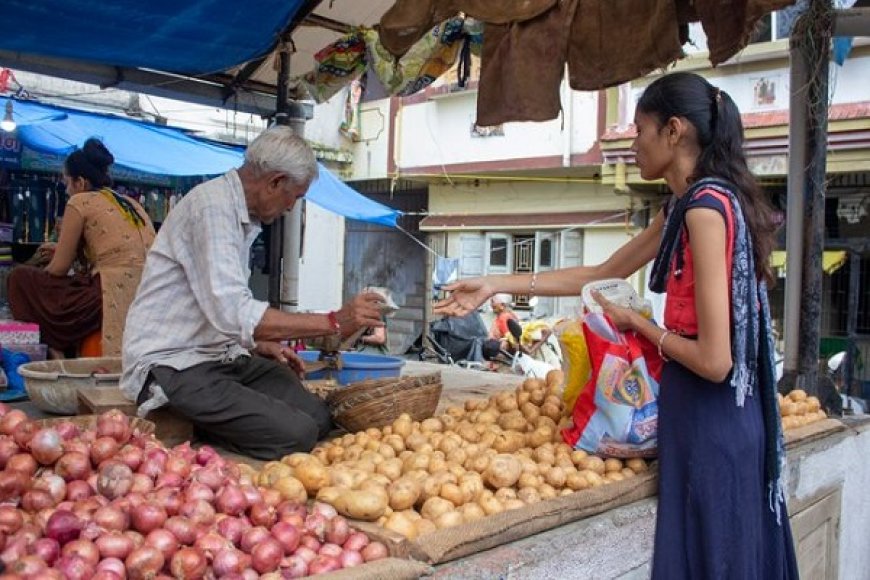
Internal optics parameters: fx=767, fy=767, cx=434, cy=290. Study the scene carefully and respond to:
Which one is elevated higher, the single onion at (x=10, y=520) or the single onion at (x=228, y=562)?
the single onion at (x=10, y=520)

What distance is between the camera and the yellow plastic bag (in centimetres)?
276

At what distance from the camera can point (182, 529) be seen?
1.66 metres

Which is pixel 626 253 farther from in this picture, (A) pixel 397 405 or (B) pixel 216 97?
(B) pixel 216 97

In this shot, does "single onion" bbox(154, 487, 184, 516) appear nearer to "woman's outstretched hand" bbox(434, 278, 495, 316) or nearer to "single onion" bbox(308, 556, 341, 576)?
"single onion" bbox(308, 556, 341, 576)

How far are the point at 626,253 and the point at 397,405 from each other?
1.09m

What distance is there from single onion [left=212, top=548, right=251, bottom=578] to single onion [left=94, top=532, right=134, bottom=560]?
172 mm

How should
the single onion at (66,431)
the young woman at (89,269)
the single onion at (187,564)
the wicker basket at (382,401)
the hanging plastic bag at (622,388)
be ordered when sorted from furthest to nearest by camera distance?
the young woman at (89,269), the wicker basket at (382,401), the hanging plastic bag at (622,388), the single onion at (66,431), the single onion at (187,564)

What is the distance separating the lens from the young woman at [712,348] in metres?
2.15

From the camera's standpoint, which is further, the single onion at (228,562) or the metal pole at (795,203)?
the metal pole at (795,203)

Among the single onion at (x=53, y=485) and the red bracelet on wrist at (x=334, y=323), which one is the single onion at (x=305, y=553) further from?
the red bracelet on wrist at (x=334, y=323)

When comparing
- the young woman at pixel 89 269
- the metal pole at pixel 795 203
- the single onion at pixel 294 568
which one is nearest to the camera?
the single onion at pixel 294 568

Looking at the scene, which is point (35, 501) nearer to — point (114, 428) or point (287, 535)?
point (114, 428)

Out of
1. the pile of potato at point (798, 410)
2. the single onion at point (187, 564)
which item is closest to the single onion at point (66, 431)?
the single onion at point (187, 564)

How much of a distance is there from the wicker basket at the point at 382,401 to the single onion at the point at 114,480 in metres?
1.34
